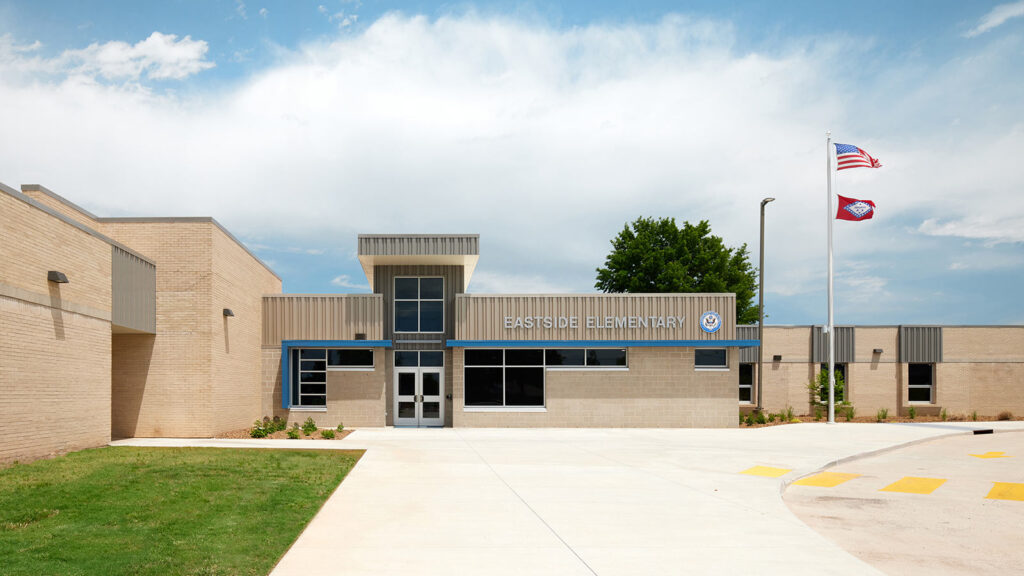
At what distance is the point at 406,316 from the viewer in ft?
91.4

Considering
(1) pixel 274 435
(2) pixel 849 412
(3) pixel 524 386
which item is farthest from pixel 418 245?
(2) pixel 849 412

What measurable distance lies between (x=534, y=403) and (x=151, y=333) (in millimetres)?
12909

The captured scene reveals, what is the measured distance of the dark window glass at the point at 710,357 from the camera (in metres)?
27.1

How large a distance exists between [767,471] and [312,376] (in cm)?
1739

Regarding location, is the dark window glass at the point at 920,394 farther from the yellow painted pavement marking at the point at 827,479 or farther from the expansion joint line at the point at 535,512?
the expansion joint line at the point at 535,512

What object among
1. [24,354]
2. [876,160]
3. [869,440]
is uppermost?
[876,160]

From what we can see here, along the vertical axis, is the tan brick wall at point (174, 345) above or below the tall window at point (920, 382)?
above

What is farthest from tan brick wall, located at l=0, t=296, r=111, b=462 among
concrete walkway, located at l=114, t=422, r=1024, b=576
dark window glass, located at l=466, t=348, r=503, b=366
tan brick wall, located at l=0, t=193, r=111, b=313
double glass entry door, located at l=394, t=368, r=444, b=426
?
dark window glass, located at l=466, t=348, r=503, b=366

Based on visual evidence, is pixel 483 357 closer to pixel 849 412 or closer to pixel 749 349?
pixel 749 349

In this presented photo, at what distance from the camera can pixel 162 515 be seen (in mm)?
9234

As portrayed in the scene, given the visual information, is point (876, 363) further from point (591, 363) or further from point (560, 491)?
point (560, 491)

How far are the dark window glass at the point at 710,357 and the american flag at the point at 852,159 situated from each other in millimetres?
9035

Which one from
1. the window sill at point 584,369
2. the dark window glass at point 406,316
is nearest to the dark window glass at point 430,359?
the dark window glass at point 406,316

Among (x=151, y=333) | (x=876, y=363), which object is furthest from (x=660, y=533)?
(x=876, y=363)
